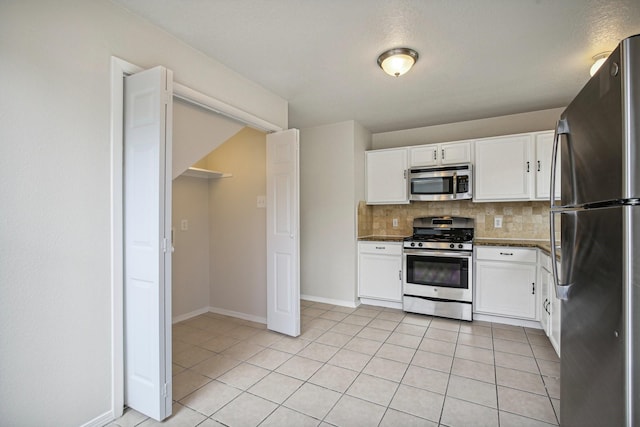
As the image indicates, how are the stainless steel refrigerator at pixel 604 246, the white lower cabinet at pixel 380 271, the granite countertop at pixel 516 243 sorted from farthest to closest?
the white lower cabinet at pixel 380 271
the granite countertop at pixel 516 243
the stainless steel refrigerator at pixel 604 246

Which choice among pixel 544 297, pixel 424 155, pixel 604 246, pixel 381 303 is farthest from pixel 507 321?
pixel 604 246

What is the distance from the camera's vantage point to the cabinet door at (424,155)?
389 cm

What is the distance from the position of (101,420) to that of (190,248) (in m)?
2.10

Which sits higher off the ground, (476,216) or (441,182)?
(441,182)

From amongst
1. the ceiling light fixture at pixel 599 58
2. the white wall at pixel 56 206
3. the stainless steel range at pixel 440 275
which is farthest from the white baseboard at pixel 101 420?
the ceiling light fixture at pixel 599 58

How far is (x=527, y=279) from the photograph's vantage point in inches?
126

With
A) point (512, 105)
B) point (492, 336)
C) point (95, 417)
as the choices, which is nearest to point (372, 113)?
point (512, 105)

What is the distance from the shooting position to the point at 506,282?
3.31m

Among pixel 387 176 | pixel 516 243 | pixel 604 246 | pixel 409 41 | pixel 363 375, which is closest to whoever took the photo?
pixel 604 246

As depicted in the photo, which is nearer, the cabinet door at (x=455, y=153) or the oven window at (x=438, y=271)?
the oven window at (x=438, y=271)

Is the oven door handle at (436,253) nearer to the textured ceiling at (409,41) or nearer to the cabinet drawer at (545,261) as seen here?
the cabinet drawer at (545,261)

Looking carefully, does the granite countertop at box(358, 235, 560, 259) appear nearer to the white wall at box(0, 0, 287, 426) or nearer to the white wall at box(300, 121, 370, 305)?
the white wall at box(300, 121, 370, 305)

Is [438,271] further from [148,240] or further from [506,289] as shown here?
[148,240]

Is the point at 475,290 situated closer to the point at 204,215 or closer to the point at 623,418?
the point at 623,418
